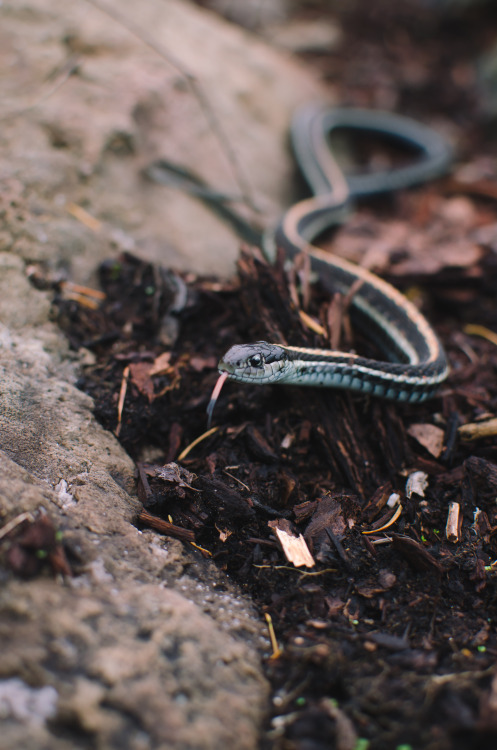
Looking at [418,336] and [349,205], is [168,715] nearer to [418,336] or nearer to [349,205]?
[418,336]

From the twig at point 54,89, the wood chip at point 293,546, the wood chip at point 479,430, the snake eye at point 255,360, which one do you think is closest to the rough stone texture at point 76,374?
the twig at point 54,89

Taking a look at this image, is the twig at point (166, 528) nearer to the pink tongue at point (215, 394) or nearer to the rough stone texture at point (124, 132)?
the pink tongue at point (215, 394)

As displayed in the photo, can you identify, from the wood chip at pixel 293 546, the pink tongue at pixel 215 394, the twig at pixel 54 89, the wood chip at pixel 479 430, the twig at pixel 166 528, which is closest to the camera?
the wood chip at pixel 293 546

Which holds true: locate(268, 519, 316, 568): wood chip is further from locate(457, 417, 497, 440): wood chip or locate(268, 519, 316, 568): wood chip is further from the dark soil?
locate(457, 417, 497, 440): wood chip

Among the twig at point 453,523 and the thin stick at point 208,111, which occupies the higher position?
the thin stick at point 208,111

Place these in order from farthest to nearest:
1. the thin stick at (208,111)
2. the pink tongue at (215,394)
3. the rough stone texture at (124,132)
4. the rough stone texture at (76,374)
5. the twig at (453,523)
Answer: the thin stick at (208,111) < the rough stone texture at (124,132) < the pink tongue at (215,394) < the twig at (453,523) < the rough stone texture at (76,374)

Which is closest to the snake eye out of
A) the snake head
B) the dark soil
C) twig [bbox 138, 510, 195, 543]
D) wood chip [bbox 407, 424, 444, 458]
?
the snake head

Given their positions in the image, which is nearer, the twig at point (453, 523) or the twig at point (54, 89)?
the twig at point (453, 523)

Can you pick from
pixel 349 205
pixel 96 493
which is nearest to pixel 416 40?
pixel 349 205
